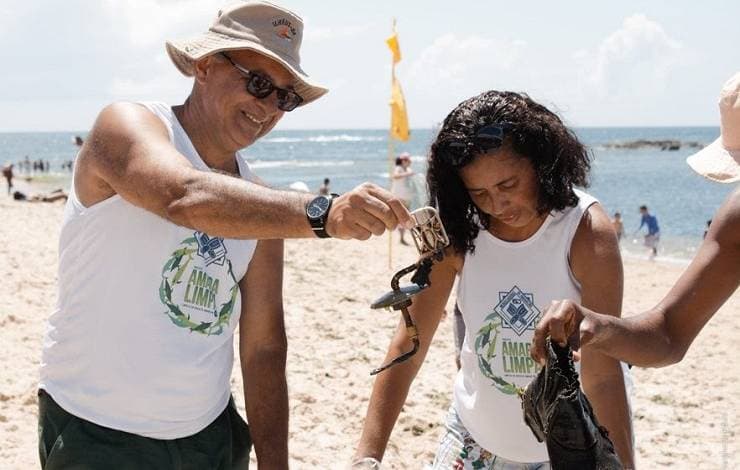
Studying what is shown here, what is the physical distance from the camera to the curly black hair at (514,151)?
9.30ft

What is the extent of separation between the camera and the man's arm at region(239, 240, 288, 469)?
10.00 ft

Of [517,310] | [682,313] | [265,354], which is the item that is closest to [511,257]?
[517,310]

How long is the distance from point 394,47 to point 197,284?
1175cm

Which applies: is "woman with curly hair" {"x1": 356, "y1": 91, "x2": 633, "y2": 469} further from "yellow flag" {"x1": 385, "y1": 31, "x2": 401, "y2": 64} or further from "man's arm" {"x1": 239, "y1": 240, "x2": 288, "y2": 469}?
"yellow flag" {"x1": 385, "y1": 31, "x2": 401, "y2": 64}

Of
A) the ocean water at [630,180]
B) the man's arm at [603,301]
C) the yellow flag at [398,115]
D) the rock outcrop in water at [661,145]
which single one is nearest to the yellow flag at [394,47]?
the yellow flag at [398,115]

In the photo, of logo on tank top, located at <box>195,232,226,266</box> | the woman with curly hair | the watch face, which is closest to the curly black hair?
the woman with curly hair

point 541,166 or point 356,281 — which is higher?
point 541,166

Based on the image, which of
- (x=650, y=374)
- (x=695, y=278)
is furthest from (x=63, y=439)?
(x=650, y=374)

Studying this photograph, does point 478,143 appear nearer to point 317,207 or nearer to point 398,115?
point 317,207

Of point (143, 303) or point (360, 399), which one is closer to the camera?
point (143, 303)

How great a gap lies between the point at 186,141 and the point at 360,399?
15.4 ft

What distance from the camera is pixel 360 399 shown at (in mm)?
7027

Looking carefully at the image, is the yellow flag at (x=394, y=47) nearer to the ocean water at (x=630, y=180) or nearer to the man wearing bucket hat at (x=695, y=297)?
the ocean water at (x=630, y=180)

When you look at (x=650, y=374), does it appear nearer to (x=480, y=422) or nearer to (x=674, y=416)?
(x=674, y=416)
